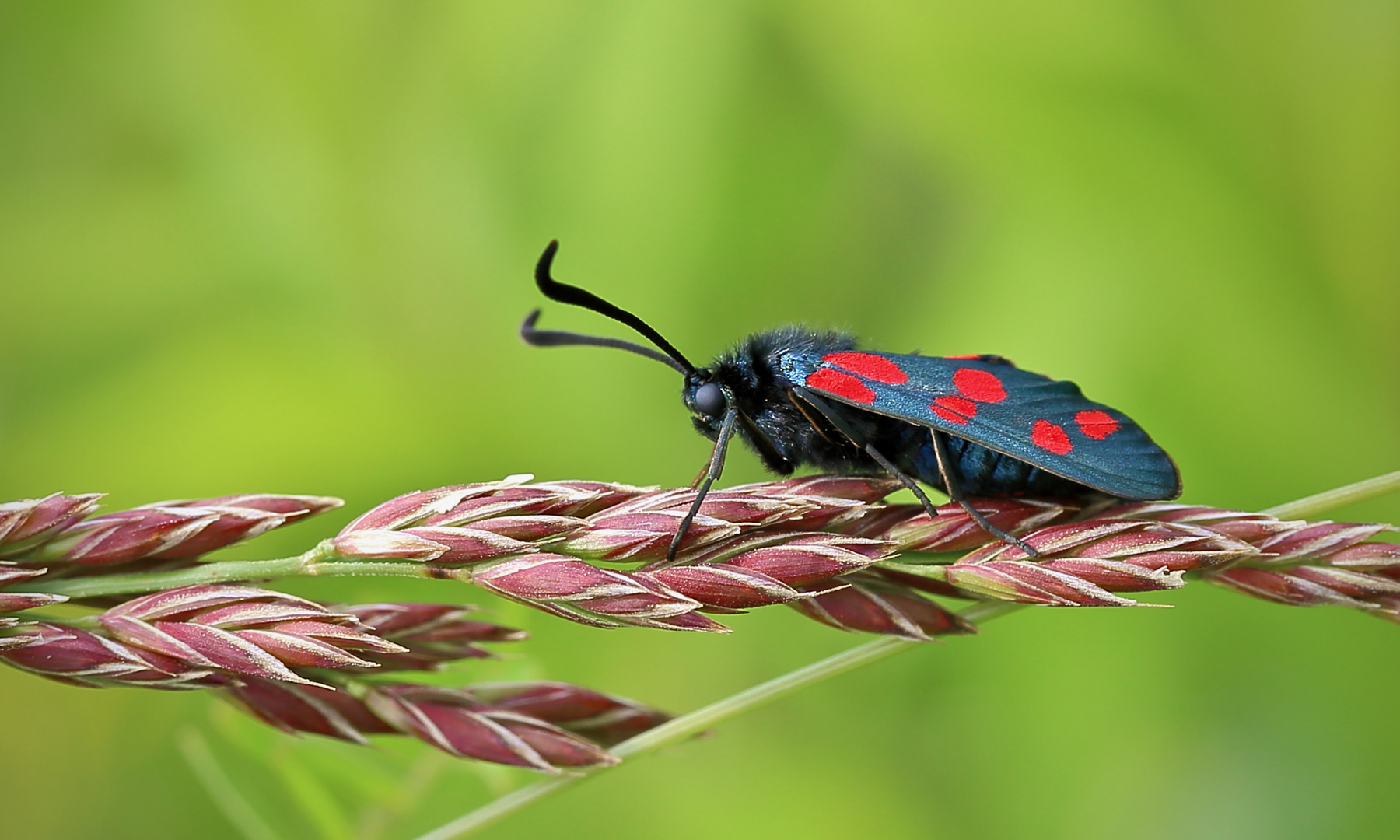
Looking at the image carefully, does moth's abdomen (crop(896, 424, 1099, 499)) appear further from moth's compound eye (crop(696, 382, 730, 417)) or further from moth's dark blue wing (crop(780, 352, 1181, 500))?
moth's compound eye (crop(696, 382, 730, 417))

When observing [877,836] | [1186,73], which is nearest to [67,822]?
[877,836]

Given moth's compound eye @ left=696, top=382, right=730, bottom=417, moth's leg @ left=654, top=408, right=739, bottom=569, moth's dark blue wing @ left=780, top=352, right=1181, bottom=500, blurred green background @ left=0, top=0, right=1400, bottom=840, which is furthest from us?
blurred green background @ left=0, top=0, right=1400, bottom=840

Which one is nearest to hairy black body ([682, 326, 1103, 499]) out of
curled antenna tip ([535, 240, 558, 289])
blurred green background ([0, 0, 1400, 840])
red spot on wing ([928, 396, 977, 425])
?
red spot on wing ([928, 396, 977, 425])

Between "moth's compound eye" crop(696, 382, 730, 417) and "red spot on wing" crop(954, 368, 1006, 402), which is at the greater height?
"red spot on wing" crop(954, 368, 1006, 402)

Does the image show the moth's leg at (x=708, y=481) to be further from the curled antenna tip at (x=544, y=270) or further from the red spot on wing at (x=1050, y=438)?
the red spot on wing at (x=1050, y=438)

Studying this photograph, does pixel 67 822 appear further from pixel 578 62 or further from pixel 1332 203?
pixel 1332 203

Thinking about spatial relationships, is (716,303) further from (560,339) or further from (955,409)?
(955,409)
